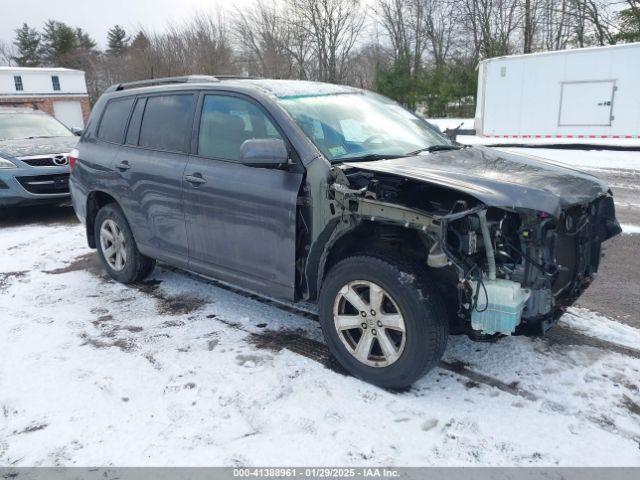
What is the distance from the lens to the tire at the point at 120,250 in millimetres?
4934

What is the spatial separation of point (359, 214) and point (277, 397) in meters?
1.18

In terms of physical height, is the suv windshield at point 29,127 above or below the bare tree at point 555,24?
below

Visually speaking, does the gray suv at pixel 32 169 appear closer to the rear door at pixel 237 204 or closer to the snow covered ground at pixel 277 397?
the snow covered ground at pixel 277 397

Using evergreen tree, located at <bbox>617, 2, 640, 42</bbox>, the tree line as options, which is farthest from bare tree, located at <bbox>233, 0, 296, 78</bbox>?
evergreen tree, located at <bbox>617, 2, 640, 42</bbox>

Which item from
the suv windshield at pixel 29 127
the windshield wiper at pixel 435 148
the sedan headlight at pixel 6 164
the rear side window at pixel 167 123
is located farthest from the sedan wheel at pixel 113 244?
the suv windshield at pixel 29 127

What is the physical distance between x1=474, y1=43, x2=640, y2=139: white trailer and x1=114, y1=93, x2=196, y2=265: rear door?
13973mm

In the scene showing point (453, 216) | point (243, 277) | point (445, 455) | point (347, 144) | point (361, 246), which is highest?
point (347, 144)

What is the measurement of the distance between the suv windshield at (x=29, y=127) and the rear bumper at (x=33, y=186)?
59.7 inches

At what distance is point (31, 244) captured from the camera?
6.79 metres

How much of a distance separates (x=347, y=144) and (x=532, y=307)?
1591 mm

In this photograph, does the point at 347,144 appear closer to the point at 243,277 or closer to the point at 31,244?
the point at 243,277

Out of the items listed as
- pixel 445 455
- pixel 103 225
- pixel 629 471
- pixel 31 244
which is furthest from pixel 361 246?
pixel 31 244

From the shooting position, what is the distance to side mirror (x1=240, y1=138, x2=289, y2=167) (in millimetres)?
3287

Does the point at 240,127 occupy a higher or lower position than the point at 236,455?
higher
